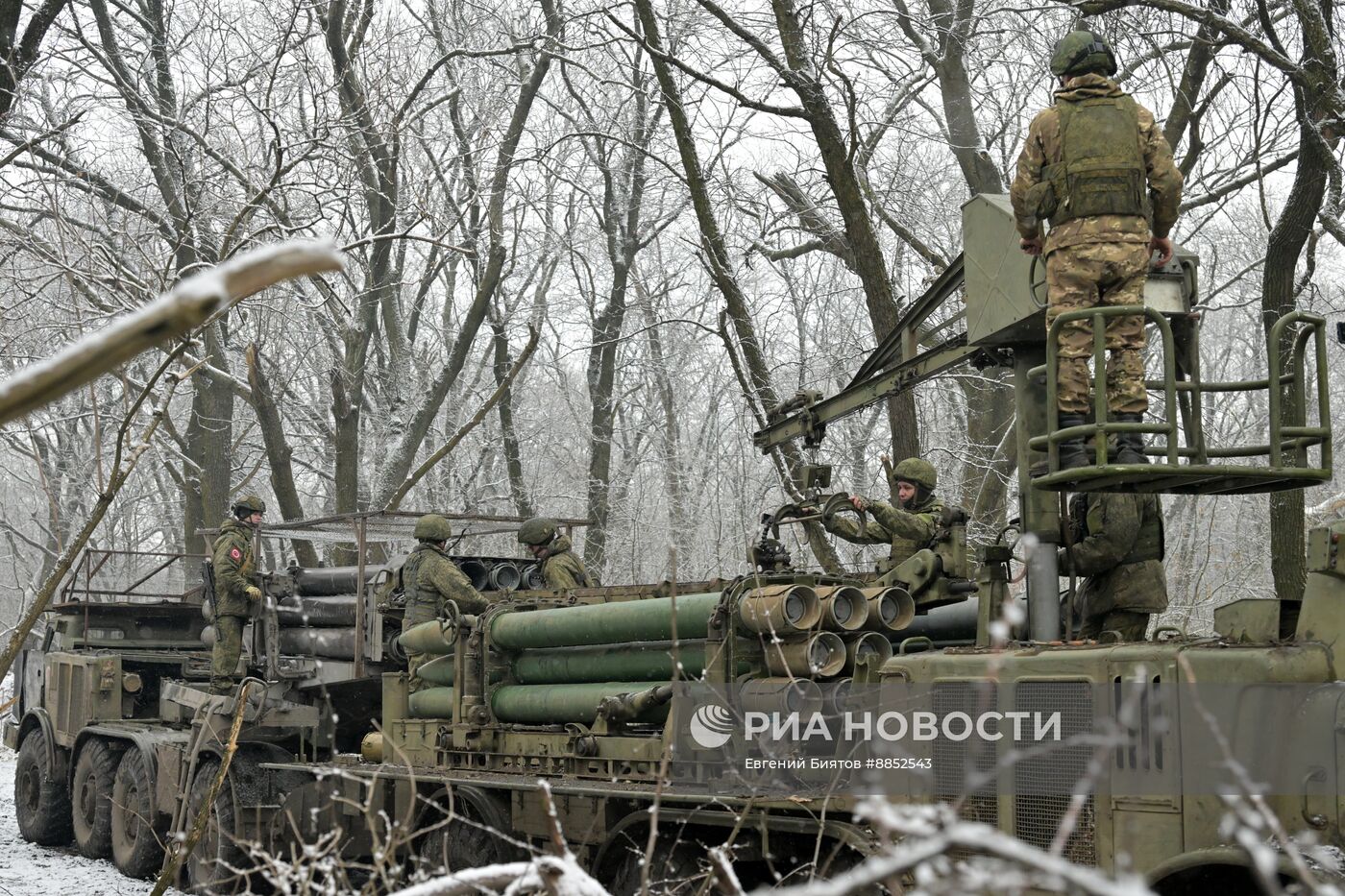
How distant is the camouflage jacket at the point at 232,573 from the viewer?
14102mm

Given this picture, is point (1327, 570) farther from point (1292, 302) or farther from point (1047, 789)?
point (1292, 302)

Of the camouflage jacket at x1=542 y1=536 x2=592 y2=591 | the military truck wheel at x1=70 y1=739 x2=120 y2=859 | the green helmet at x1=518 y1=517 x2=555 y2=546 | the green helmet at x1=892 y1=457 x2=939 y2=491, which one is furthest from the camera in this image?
the military truck wheel at x1=70 y1=739 x2=120 y2=859

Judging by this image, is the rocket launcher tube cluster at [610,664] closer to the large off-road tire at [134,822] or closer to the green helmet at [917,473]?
the green helmet at [917,473]

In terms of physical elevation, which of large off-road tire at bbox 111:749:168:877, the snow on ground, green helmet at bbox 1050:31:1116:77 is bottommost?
the snow on ground

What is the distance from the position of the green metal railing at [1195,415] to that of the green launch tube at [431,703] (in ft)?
18.8

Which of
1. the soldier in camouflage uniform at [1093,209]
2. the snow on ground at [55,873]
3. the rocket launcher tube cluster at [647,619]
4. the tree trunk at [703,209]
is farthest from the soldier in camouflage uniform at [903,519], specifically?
the snow on ground at [55,873]

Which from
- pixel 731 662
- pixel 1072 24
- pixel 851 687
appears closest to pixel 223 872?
pixel 731 662

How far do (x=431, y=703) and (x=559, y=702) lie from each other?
6.00 ft

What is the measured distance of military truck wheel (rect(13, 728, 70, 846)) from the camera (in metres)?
16.5

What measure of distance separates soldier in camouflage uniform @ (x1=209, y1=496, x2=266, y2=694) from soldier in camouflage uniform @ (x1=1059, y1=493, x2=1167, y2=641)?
856cm

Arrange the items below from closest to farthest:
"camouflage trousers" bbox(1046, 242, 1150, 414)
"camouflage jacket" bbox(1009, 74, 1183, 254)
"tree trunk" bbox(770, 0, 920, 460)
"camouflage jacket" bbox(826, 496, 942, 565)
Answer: "camouflage trousers" bbox(1046, 242, 1150, 414) → "camouflage jacket" bbox(1009, 74, 1183, 254) → "camouflage jacket" bbox(826, 496, 942, 565) → "tree trunk" bbox(770, 0, 920, 460)

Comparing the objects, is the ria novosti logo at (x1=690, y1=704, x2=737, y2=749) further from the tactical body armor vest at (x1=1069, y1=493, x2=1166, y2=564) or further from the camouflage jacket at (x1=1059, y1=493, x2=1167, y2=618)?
the tactical body armor vest at (x1=1069, y1=493, x2=1166, y2=564)

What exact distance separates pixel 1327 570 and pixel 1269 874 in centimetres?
414

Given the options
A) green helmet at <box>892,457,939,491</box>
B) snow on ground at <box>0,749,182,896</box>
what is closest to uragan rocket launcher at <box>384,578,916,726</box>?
green helmet at <box>892,457,939,491</box>
